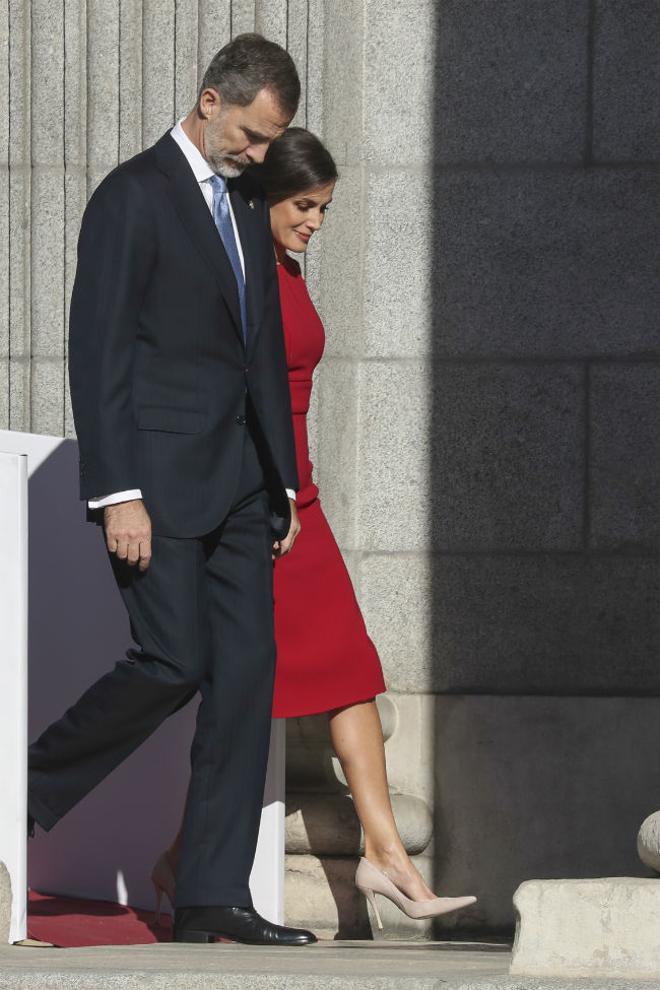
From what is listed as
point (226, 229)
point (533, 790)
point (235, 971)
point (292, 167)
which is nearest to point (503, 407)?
point (533, 790)

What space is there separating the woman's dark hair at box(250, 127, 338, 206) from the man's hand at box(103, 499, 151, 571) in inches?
37.8

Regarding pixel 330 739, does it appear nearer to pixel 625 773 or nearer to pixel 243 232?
pixel 625 773

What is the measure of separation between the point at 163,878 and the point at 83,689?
0.56m

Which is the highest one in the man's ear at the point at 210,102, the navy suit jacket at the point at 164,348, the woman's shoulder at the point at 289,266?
the man's ear at the point at 210,102

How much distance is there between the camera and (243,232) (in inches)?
178

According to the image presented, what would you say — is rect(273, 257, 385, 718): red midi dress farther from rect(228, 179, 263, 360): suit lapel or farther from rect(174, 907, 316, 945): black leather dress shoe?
rect(174, 907, 316, 945): black leather dress shoe

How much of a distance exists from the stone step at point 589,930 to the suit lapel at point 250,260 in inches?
57.5

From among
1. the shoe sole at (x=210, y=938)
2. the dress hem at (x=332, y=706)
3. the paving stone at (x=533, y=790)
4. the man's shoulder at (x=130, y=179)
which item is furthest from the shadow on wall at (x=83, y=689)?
the paving stone at (x=533, y=790)

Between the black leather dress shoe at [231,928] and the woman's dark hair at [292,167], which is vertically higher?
the woman's dark hair at [292,167]

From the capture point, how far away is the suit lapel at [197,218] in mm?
4367

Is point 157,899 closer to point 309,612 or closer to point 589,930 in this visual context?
point 309,612

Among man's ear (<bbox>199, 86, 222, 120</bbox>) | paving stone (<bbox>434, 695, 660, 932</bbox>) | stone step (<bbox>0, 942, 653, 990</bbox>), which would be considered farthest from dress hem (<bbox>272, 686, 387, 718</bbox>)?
man's ear (<bbox>199, 86, 222, 120</bbox>)

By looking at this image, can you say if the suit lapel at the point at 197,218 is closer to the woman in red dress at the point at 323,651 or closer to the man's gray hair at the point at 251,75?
the man's gray hair at the point at 251,75

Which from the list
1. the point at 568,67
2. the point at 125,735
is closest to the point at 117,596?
the point at 125,735
